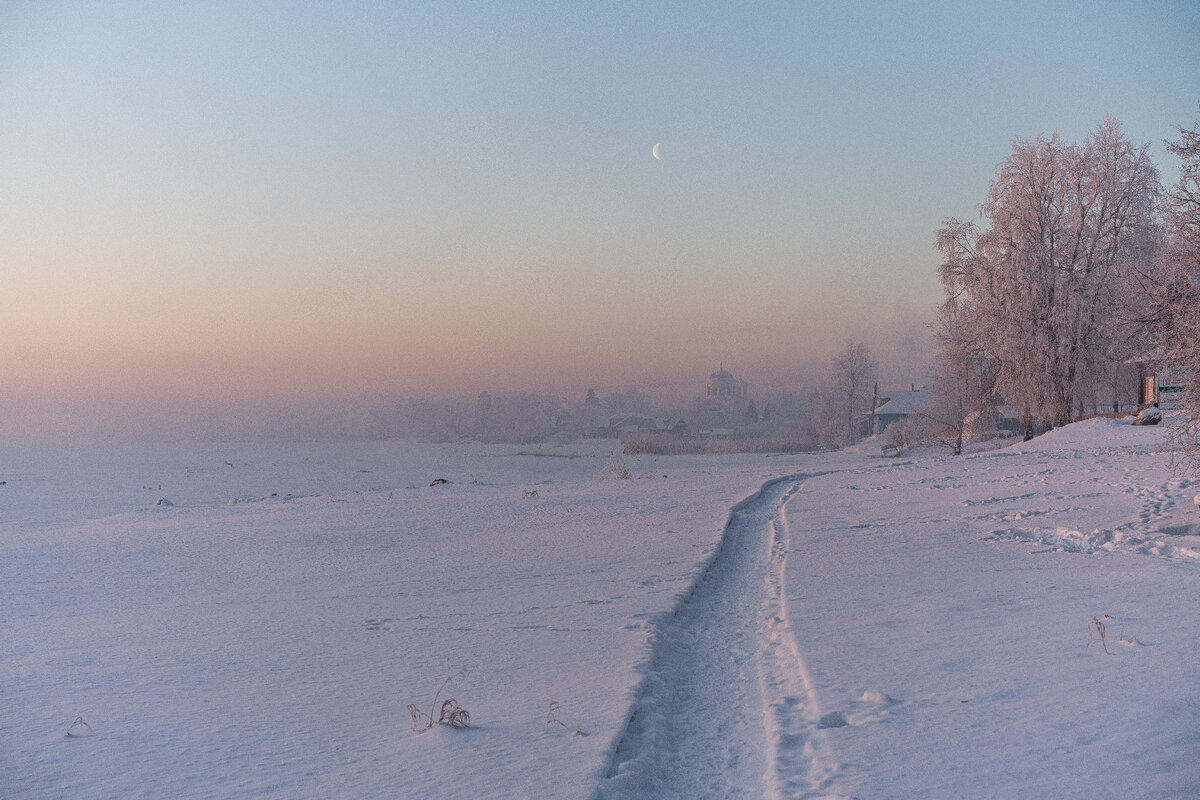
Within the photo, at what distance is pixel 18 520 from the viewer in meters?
18.7

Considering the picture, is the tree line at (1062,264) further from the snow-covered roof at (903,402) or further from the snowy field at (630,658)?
the snow-covered roof at (903,402)

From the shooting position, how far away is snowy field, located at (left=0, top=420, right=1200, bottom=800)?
3777mm

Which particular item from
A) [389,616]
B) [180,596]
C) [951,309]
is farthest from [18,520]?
[951,309]

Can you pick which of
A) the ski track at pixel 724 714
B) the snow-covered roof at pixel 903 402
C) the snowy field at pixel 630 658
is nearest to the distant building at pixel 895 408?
the snow-covered roof at pixel 903 402

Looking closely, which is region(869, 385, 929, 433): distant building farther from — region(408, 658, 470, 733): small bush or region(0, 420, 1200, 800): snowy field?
region(408, 658, 470, 733): small bush

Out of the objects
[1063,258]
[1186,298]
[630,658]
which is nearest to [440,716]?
[630,658]

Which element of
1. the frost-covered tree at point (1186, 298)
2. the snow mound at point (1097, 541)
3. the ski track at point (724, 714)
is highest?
the frost-covered tree at point (1186, 298)

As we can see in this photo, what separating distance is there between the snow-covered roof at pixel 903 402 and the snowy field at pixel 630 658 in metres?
65.9

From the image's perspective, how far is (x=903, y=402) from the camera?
256 feet

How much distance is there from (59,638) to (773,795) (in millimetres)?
6293

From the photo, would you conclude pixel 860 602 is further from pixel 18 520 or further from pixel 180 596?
pixel 18 520

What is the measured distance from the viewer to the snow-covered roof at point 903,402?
75625 millimetres

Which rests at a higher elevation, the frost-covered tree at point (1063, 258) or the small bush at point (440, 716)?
the frost-covered tree at point (1063, 258)

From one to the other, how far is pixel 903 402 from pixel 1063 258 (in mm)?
53541
